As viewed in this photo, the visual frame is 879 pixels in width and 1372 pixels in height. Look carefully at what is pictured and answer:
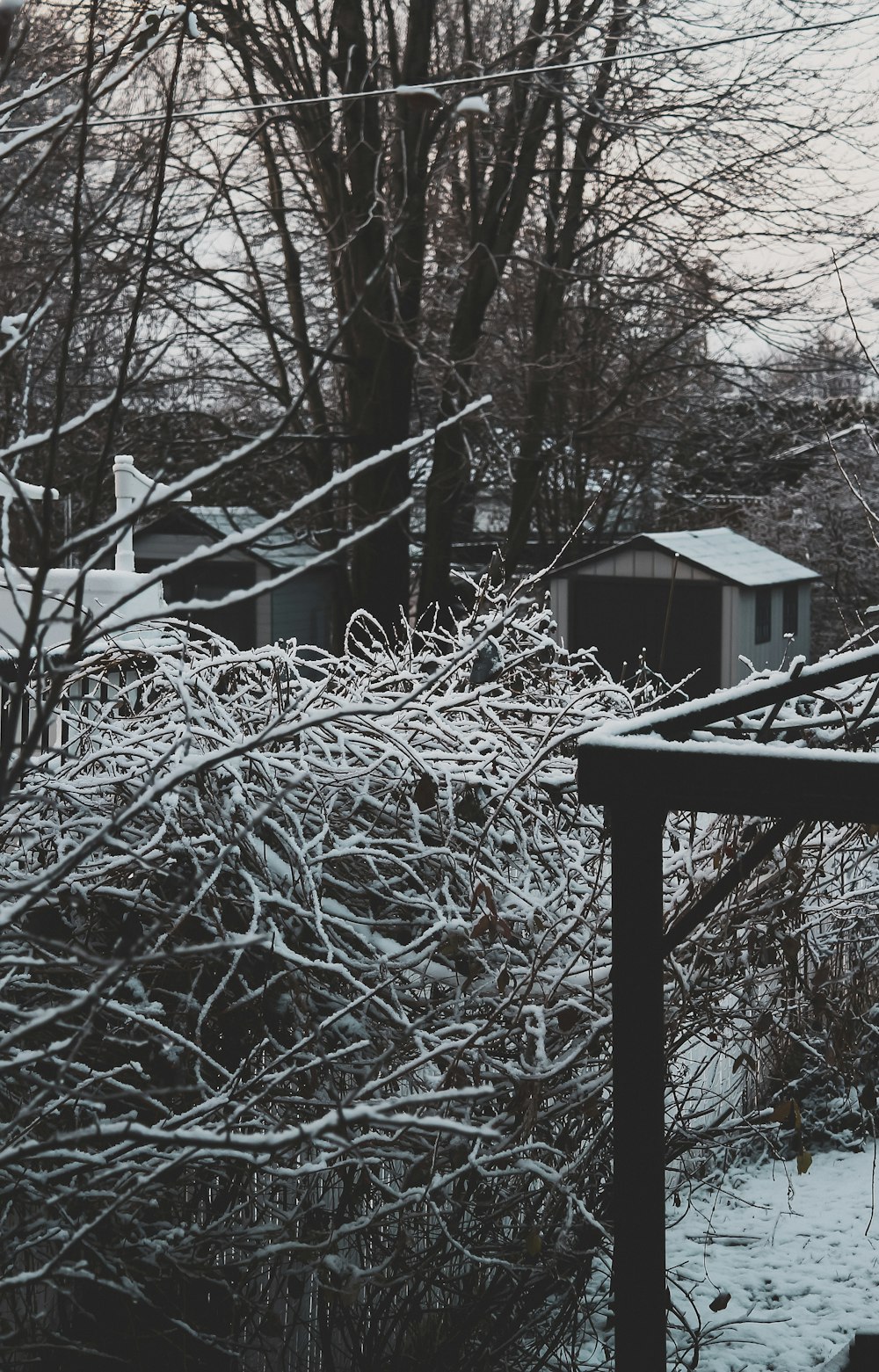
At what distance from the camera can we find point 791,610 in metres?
17.9

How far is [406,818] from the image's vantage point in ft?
12.7

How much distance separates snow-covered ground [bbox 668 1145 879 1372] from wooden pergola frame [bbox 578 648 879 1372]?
1.54 metres

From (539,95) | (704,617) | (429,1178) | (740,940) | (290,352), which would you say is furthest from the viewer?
(704,617)

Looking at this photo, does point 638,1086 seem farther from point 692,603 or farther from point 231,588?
point 231,588

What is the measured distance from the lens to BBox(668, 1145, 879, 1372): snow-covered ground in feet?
15.1

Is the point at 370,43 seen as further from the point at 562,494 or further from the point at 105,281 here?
the point at 562,494

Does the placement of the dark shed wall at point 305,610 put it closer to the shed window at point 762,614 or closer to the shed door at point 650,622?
the shed door at point 650,622

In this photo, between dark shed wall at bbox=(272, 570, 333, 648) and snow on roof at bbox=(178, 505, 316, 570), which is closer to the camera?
snow on roof at bbox=(178, 505, 316, 570)

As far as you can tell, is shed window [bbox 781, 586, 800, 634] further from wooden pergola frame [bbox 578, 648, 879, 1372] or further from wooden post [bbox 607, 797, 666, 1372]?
wooden post [bbox 607, 797, 666, 1372]

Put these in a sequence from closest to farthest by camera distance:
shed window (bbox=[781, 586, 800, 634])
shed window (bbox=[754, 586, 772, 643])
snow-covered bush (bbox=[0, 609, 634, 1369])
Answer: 1. snow-covered bush (bbox=[0, 609, 634, 1369])
2. shed window (bbox=[754, 586, 772, 643])
3. shed window (bbox=[781, 586, 800, 634])

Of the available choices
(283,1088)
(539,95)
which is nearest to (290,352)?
(539,95)

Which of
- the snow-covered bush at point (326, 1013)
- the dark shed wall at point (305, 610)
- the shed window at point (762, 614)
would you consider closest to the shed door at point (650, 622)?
the shed window at point (762, 614)

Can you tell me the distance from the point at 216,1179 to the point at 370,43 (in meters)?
12.0

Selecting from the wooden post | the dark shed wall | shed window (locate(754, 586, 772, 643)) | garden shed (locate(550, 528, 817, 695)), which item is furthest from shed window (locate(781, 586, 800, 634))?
the wooden post
